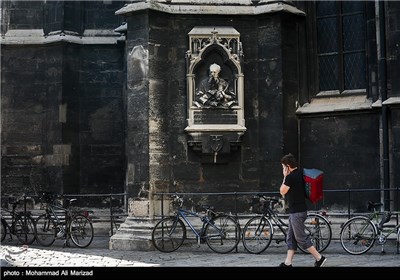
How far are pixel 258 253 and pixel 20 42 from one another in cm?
916

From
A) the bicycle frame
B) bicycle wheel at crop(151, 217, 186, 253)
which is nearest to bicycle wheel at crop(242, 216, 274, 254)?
the bicycle frame

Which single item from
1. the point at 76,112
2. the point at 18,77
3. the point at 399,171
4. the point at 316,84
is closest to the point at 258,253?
the point at 399,171

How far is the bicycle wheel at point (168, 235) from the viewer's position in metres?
14.8

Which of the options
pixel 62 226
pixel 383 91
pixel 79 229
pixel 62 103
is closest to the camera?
pixel 383 91

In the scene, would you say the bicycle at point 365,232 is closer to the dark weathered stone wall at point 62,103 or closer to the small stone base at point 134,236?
the small stone base at point 134,236

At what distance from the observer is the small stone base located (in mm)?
14938

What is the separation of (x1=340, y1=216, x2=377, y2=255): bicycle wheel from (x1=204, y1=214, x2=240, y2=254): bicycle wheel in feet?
6.24

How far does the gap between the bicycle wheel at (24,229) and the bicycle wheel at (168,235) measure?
3394 millimetres

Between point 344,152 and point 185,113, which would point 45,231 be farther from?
point 344,152

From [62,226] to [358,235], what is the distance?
6.29 metres

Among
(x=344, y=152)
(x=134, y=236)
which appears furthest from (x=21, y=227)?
(x=344, y=152)

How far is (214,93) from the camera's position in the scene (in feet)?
50.6

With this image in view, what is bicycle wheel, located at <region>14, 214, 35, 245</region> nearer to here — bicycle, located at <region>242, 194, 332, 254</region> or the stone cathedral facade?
the stone cathedral facade
